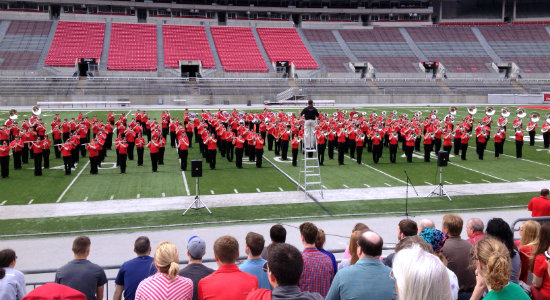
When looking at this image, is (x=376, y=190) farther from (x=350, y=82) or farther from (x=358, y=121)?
(x=350, y=82)

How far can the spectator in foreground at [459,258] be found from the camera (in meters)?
4.81

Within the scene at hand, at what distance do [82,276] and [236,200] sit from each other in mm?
8822

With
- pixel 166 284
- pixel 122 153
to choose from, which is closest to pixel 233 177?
pixel 122 153

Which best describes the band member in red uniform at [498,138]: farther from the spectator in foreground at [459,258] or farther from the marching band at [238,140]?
the spectator in foreground at [459,258]

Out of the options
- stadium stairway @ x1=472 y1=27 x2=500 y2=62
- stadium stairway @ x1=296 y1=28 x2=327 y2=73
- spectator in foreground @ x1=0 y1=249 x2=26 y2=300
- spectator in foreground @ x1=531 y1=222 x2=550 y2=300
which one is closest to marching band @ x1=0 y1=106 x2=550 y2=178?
spectator in foreground @ x1=0 y1=249 x2=26 y2=300

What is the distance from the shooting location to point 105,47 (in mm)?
54375

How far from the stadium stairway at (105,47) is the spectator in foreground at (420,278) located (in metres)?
50.9

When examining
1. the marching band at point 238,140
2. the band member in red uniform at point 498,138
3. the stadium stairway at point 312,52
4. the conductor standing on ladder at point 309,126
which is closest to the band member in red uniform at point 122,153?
the marching band at point 238,140

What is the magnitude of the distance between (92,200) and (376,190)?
7845 mm

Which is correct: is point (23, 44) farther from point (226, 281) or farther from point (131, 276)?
point (226, 281)

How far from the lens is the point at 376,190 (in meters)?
14.6

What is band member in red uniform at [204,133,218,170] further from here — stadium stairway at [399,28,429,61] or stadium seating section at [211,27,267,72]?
stadium stairway at [399,28,429,61]

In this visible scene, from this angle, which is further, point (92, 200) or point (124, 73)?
point (124, 73)

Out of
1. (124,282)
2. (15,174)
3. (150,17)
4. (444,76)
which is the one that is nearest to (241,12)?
(150,17)
